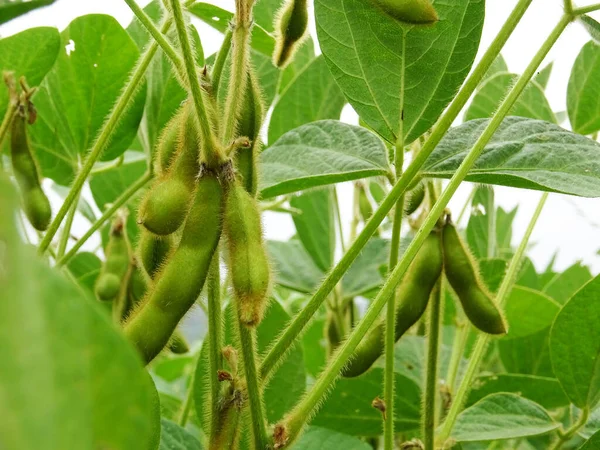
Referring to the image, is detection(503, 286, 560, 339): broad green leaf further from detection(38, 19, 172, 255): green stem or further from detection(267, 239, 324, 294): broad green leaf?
detection(38, 19, 172, 255): green stem

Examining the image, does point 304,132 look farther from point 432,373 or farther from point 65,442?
point 65,442

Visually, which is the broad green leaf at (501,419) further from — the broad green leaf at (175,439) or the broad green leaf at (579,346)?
the broad green leaf at (175,439)

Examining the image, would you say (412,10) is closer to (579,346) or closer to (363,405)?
(579,346)

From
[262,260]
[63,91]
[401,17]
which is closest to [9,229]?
[262,260]

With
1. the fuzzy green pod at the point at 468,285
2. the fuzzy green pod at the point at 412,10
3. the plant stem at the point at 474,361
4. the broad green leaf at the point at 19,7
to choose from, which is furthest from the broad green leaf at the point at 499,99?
the broad green leaf at the point at 19,7

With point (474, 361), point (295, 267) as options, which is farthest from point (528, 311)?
point (295, 267)
